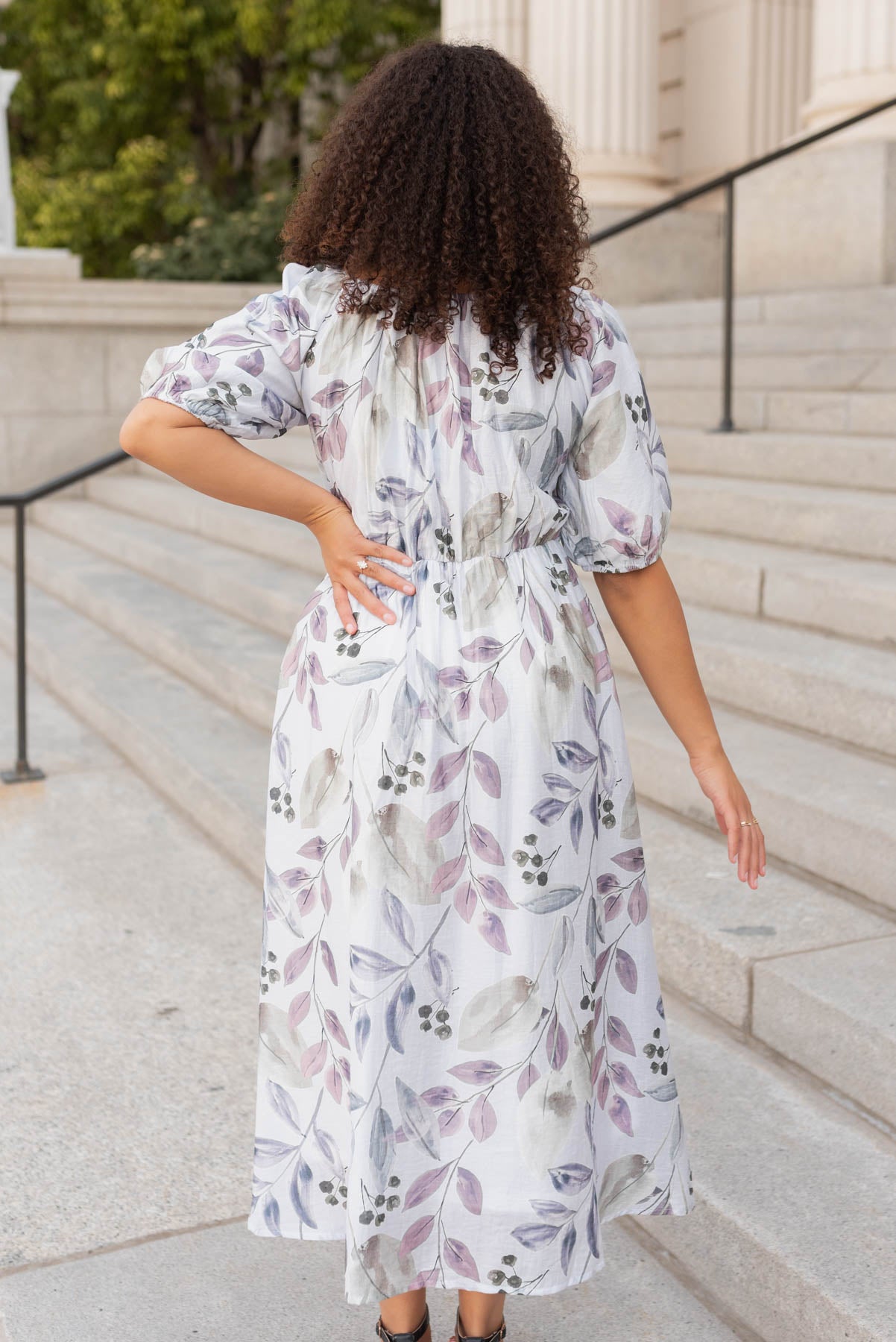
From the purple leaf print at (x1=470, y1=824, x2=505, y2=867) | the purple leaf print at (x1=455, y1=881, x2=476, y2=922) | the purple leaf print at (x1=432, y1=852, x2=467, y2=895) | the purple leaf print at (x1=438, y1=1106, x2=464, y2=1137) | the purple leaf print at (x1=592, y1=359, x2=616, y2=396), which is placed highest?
the purple leaf print at (x1=592, y1=359, x2=616, y2=396)

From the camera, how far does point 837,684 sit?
13.0 feet

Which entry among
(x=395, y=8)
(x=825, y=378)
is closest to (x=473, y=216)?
(x=825, y=378)

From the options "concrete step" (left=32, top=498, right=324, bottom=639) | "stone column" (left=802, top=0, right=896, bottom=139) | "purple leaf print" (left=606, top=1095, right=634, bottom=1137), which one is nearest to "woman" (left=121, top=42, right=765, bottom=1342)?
"purple leaf print" (left=606, top=1095, right=634, bottom=1137)

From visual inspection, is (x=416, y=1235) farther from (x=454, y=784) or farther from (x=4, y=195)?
(x=4, y=195)

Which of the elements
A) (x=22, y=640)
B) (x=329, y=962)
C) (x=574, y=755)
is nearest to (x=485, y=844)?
(x=574, y=755)

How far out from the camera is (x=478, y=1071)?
1.96m

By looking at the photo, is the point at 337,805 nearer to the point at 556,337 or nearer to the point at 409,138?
the point at 556,337

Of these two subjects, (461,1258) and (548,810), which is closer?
(548,810)

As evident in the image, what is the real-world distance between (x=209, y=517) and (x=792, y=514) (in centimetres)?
420

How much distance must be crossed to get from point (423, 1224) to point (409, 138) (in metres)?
1.44

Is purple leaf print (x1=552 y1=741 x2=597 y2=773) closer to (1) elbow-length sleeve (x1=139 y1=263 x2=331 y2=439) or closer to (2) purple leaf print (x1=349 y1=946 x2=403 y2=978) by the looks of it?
(2) purple leaf print (x1=349 y1=946 x2=403 y2=978)

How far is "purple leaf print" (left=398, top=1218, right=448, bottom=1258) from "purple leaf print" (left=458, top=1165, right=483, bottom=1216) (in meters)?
0.04

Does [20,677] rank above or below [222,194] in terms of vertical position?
below

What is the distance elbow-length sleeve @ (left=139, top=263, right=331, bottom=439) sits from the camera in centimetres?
190
